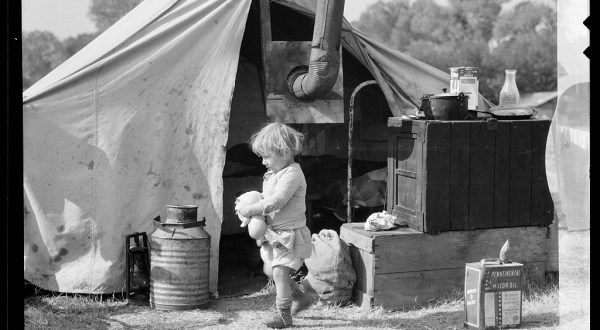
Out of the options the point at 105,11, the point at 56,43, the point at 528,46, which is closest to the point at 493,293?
the point at 528,46

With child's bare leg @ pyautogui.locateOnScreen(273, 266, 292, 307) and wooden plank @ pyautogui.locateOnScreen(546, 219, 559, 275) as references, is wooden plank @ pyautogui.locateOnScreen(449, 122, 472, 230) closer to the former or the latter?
wooden plank @ pyautogui.locateOnScreen(546, 219, 559, 275)

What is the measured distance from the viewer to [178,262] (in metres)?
5.06

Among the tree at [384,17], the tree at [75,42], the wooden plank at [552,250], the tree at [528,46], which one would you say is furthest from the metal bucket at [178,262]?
the tree at [384,17]

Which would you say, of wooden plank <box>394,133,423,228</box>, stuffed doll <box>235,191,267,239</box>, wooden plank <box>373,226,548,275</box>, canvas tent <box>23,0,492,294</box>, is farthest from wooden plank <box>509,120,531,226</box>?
canvas tent <box>23,0,492,294</box>

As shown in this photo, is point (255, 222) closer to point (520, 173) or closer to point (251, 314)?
point (251, 314)

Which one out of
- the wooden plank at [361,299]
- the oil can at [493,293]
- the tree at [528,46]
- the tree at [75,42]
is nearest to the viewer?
the oil can at [493,293]

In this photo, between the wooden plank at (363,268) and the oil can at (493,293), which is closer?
the oil can at (493,293)

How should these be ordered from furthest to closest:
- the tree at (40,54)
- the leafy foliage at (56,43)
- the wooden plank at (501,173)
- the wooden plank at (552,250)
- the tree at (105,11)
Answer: the tree at (105,11) < the leafy foliage at (56,43) < the tree at (40,54) < the wooden plank at (552,250) < the wooden plank at (501,173)

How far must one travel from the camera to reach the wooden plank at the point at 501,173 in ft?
17.3

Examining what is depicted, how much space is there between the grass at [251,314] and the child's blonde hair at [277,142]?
113cm

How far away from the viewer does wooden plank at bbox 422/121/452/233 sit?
508 cm

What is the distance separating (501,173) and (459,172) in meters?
0.34

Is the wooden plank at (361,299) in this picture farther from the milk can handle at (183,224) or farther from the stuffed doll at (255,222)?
the milk can handle at (183,224)

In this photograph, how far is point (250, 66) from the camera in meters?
7.21
